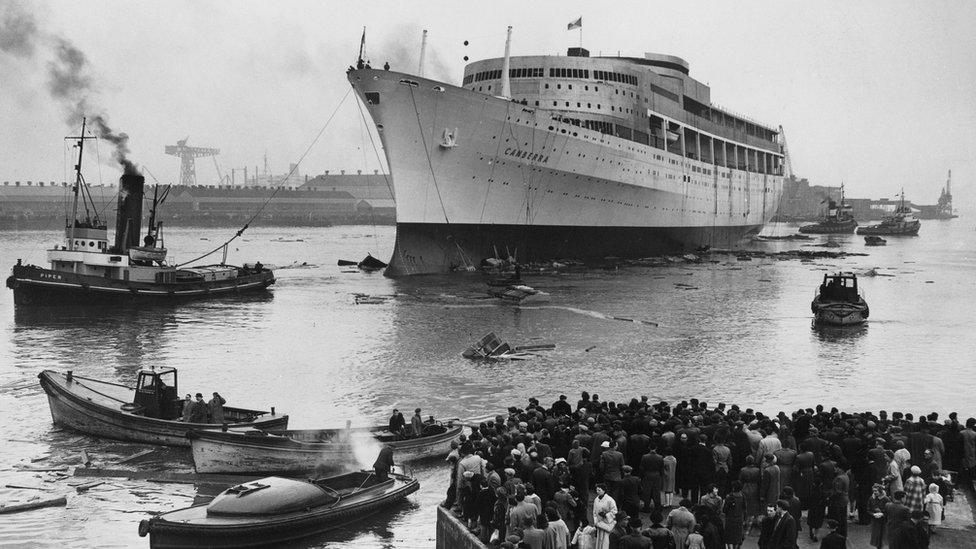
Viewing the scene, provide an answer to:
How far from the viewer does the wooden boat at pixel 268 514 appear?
11648 millimetres

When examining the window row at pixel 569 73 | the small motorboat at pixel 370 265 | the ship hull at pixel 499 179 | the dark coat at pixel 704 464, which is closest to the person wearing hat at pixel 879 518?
the dark coat at pixel 704 464

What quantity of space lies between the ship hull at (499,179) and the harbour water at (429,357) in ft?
11.5

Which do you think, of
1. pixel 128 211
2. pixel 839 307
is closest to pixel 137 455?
pixel 128 211

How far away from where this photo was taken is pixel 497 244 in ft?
178

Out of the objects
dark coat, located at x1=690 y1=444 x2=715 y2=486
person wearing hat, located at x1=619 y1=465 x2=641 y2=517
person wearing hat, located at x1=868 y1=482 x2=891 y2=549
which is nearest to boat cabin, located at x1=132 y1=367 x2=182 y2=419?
person wearing hat, located at x1=619 y1=465 x2=641 y2=517

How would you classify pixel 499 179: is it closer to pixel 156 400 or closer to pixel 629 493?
pixel 156 400

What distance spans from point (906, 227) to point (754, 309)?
113 m

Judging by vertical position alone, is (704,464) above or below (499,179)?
below

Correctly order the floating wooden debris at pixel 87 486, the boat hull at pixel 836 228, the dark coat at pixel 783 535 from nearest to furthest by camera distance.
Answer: the dark coat at pixel 783 535, the floating wooden debris at pixel 87 486, the boat hull at pixel 836 228

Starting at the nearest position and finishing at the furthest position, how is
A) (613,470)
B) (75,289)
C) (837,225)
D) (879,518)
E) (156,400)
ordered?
(879,518) → (613,470) → (156,400) → (75,289) → (837,225)

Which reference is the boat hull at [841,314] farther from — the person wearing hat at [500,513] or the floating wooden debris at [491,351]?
the person wearing hat at [500,513]

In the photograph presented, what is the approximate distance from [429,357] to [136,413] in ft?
39.6

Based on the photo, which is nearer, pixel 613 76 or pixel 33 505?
pixel 33 505

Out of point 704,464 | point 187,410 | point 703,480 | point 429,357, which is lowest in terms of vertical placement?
point 429,357
